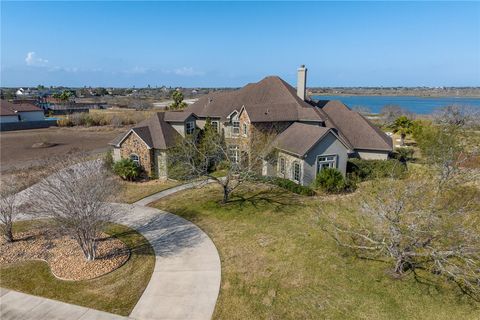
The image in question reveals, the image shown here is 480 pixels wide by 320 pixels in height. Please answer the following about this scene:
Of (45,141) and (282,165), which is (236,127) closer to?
(282,165)

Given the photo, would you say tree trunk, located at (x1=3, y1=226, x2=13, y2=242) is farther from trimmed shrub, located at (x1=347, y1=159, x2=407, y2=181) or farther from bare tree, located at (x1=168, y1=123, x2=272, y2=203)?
trimmed shrub, located at (x1=347, y1=159, x2=407, y2=181)

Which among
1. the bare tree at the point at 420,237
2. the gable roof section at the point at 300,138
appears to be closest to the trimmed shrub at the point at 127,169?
the gable roof section at the point at 300,138

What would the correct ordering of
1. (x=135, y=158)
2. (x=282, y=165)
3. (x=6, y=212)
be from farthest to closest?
(x=135, y=158) → (x=282, y=165) → (x=6, y=212)

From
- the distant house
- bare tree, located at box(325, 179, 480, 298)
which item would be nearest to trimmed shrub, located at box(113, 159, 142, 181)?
bare tree, located at box(325, 179, 480, 298)

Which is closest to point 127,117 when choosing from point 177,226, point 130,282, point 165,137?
point 165,137

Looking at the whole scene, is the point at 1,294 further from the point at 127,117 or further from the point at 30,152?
the point at 127,117

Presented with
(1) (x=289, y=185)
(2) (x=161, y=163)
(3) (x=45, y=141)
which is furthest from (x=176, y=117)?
(3) (x=45, y=141)
